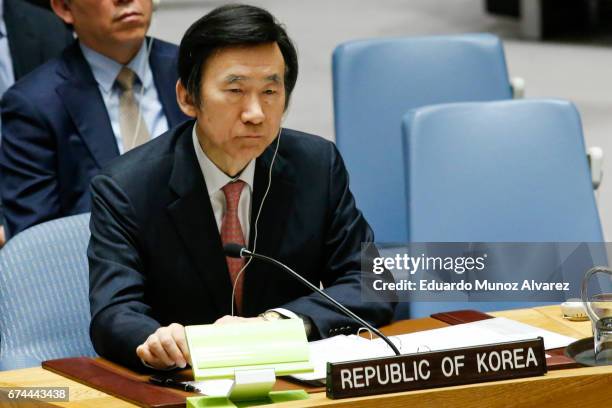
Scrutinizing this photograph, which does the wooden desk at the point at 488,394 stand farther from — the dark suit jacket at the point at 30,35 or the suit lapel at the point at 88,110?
the dark suit jacket at the point at 30,35

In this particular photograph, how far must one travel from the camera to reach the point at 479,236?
3.26 m

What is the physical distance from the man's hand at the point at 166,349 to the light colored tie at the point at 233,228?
1.38ft

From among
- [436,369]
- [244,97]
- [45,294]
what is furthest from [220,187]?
[436,369]

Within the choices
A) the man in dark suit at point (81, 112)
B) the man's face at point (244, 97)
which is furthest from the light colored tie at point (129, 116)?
the man's face at point (244, 97)

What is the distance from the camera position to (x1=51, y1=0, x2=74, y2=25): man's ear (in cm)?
367

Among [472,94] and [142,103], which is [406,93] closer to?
[472,94]

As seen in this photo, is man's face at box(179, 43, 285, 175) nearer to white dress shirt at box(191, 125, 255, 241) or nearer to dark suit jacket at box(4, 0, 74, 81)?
white dress shirt at box(191, 125, 255, 241)

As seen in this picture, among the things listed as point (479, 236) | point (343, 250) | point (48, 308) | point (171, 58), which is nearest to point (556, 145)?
point (479, 236)

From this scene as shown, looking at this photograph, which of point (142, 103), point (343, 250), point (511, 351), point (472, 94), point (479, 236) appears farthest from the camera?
point (472, 94)

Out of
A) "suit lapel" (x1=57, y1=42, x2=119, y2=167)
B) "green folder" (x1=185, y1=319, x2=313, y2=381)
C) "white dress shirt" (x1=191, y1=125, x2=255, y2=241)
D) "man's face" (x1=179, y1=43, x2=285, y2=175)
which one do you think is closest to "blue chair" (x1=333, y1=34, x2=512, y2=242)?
"suit lapel" (x1=57, y1=42, x2=119, y2=167)

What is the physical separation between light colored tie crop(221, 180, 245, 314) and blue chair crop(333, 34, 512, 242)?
44.5 inches

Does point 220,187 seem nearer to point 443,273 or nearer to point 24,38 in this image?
point 443,273

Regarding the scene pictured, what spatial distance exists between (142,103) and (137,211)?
3.52 ft

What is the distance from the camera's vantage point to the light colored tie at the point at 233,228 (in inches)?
106
